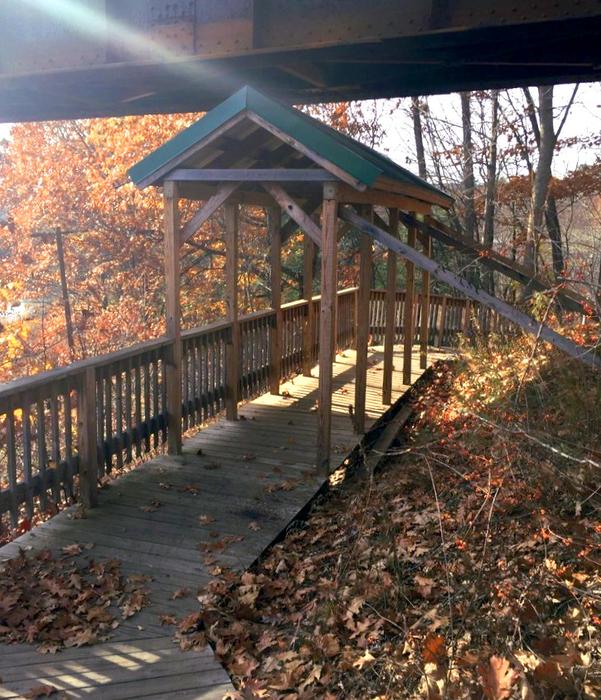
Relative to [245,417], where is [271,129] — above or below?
above

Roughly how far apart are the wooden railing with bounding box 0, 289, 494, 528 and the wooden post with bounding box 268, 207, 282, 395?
96 mm

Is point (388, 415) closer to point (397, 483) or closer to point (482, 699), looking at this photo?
point (397, 483)

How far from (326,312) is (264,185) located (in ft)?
4.78

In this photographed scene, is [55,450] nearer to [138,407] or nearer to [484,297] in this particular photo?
[138,407]

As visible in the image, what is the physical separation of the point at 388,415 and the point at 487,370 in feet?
4.92

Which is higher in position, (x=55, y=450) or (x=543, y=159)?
(x=543, y=159)

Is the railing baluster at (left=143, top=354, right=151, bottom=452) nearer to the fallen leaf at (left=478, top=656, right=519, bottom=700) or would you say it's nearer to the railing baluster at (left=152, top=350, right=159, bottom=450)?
Result: the railing baluster at (left=152, top=350, right=159, bottom=450)

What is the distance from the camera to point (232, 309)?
842 centimetres

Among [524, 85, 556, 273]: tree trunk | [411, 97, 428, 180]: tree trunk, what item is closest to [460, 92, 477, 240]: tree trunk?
[411, 97, 428, 180]: tree trunk

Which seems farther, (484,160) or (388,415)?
(484,160)

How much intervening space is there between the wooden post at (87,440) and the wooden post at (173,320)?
138 centimetres

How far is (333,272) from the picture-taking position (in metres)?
6.43

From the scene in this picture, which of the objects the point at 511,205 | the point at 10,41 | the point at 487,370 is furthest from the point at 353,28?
the point at 511,205

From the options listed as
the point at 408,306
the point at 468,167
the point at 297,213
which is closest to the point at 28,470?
the point at 297,213
